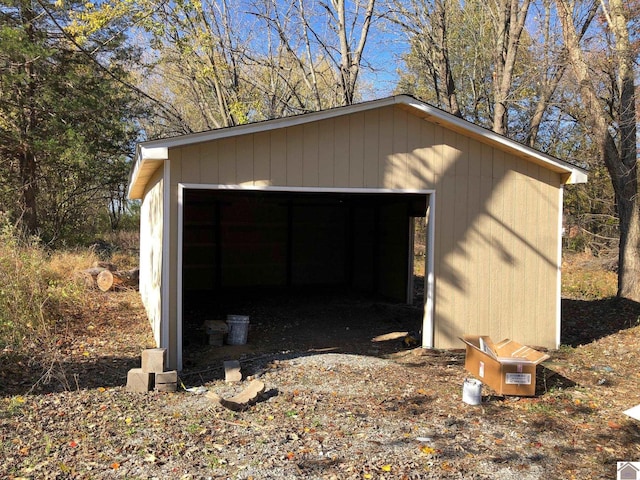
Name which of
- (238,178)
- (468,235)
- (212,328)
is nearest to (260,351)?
(212,328)

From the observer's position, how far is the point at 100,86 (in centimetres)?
1493

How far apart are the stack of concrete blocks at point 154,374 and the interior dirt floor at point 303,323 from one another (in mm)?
896

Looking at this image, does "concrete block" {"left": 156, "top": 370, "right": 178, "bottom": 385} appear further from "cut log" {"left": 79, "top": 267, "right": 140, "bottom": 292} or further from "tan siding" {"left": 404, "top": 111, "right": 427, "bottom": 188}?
"cut log" {"left": 79, "top": 267, "right": 140, "bottom": 292}

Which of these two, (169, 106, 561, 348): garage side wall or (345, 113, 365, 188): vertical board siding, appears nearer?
(169, 106, 561, 348): garage side wall

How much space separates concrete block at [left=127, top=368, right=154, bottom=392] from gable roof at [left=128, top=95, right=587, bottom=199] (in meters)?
2.33

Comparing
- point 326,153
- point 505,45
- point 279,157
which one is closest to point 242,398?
point 279,157

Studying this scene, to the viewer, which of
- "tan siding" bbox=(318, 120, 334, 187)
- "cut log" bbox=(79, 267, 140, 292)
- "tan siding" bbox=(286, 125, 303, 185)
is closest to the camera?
"tan siding" bbox=(286, 125, 303, 185)

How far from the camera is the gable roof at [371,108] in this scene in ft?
18.0

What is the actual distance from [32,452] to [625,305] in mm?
9212

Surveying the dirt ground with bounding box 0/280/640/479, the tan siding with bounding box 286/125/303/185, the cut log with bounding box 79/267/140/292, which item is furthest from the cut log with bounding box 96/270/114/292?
the tan siding with bounding box 286/125/303/185

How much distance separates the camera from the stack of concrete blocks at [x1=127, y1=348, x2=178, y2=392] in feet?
16.1

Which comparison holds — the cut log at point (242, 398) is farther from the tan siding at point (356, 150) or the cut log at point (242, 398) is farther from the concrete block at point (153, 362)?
the tan siding at point (356, 150)

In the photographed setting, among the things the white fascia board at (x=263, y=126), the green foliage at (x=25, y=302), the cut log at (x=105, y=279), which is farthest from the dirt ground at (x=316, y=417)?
the cut log at (x=105, y=279)

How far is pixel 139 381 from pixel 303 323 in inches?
163
